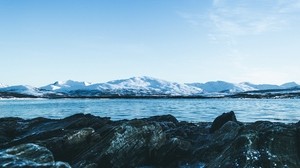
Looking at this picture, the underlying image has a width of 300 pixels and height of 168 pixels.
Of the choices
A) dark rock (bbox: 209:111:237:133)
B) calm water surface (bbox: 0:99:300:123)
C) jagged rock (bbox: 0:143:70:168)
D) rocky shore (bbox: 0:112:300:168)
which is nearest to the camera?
jagged rock (bbox: 0:143:70:168)

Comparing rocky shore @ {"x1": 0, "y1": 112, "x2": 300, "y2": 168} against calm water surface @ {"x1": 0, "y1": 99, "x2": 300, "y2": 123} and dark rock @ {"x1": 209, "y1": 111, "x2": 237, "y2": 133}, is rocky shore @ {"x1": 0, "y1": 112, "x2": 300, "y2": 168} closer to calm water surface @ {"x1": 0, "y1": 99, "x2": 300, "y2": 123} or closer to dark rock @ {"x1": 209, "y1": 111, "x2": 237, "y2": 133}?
dark rock @ {"x1": 209, "y1": 111, "x2": 237, "y2": 133}

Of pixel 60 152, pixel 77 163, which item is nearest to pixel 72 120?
pixel 60 152

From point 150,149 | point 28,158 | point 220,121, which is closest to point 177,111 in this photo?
point 220,121

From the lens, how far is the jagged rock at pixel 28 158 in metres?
10.2

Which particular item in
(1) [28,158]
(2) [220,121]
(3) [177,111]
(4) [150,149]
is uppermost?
(2) [220,121]

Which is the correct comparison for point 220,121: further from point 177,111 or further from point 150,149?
point 177,111

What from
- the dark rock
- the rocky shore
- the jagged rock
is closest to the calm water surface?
the dark rock

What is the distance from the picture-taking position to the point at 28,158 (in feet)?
36.9

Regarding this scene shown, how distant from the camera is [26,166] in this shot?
1002 centimetres

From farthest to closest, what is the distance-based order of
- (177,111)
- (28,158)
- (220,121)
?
(177,111)
(220,121)
(28,158)

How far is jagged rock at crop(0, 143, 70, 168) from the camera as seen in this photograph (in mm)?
10164

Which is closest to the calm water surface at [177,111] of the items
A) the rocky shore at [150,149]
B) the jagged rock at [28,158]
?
the rocky shore at [150,149]

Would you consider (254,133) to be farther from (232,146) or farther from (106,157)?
(106,157)

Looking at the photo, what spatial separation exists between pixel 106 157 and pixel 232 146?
4871 mm
